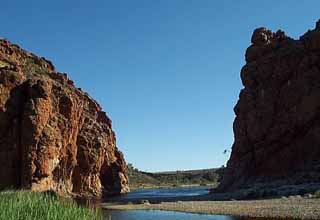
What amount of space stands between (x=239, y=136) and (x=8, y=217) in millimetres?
70623

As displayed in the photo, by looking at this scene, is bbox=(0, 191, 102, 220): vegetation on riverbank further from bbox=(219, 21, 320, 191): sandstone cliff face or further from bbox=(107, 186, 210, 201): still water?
bbox=(107, 186, 210, 201): still water

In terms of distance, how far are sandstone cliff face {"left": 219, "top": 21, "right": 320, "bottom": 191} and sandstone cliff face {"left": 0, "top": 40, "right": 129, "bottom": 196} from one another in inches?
1208

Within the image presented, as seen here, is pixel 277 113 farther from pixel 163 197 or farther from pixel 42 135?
pixel 42 135

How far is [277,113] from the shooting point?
80.1m

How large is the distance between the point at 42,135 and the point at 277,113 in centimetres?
4065

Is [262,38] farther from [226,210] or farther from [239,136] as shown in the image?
[226,210]

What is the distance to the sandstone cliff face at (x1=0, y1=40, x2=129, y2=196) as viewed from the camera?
260 ft

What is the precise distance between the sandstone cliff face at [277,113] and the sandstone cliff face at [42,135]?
3069 cm

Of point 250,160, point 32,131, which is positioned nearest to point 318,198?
point 250,160

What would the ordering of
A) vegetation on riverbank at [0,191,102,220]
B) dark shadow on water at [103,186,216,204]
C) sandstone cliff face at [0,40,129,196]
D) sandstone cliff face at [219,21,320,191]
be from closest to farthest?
A: 1. vegetation on riverbank at [0,191,102,220]
2. dark shadow on water at [103,186,216,204]
3. sandstone cliff face at [219,21,320,191]
4. sandstone cliff face at [0,40,129,196]

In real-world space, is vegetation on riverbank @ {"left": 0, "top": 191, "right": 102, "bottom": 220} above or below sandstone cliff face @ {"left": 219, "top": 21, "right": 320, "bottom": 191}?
below

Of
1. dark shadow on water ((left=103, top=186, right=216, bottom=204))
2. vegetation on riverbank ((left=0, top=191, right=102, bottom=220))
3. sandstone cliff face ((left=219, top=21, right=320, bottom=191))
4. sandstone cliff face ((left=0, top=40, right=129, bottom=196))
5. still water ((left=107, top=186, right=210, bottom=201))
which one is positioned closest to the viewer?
vegetation on riverbank ((left=0, top=191, right=102, bottom=220))

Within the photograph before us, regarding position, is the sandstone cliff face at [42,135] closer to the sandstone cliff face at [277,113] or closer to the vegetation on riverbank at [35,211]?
the sandstone cliff face at [277,113]

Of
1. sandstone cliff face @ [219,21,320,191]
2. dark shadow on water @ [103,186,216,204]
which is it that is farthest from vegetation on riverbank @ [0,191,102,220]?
sandstone cliff face @ [219,21,320,191]
